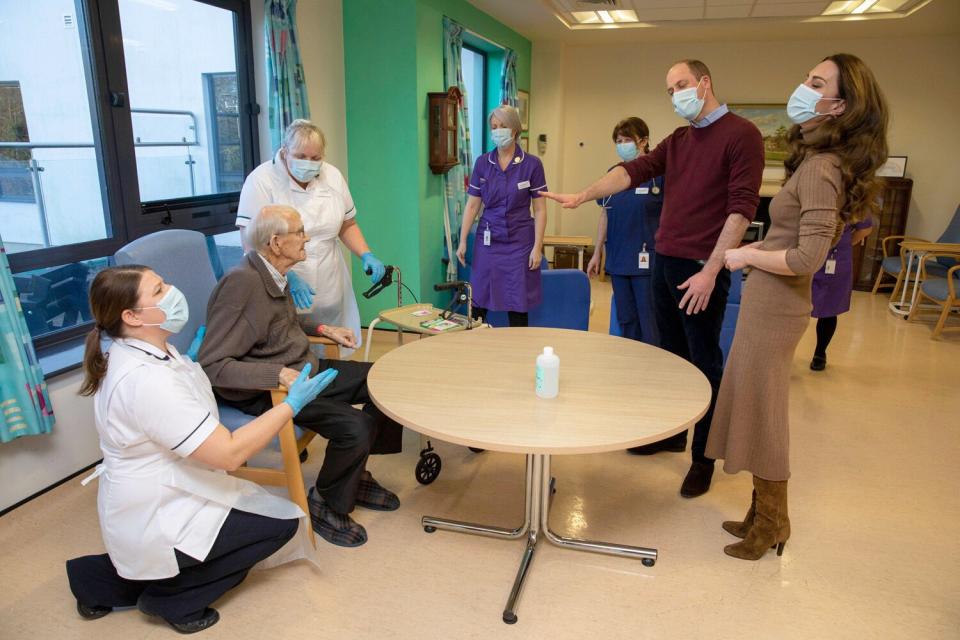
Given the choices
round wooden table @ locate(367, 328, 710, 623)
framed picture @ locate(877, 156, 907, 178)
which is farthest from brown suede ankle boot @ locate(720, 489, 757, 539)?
framed picture @ locate(877, 156, 907, 178)

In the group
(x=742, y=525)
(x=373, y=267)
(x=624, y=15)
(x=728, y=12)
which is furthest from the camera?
(x=624, y=15)

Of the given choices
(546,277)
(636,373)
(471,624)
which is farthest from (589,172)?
(471,624)

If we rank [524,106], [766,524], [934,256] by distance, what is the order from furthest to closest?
1. [524,106]
2. [934,256]
3. [766,524]

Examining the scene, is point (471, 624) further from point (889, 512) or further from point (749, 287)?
point (889, 512)

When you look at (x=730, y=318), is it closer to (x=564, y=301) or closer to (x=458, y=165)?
(x=564, y=301)

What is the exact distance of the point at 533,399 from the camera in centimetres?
192

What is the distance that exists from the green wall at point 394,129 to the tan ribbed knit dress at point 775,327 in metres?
2.87

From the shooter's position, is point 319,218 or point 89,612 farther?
point 319,218

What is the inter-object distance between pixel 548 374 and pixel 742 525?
1.04m

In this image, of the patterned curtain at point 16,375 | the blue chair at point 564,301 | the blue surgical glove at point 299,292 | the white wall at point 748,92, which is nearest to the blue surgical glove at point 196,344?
the blue surgical glove at point 299,292

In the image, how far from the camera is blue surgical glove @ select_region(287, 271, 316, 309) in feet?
8.52

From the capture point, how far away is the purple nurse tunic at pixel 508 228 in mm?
3562

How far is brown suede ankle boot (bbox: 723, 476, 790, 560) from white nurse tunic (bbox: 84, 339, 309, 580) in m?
1.60

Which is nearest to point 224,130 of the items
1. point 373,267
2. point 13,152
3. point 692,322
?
point 13,152
